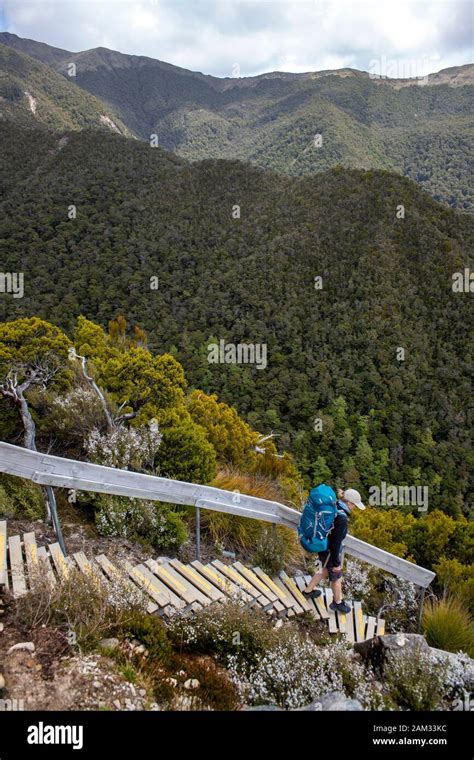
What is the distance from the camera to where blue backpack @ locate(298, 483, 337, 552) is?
3.65 meters

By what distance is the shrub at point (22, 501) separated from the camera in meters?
3.71

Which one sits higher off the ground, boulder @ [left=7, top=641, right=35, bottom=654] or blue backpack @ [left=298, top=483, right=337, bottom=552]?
blue backpack @ [left=298, top=483, right=337, bottom=552]

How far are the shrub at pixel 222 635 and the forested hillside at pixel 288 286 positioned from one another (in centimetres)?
1872

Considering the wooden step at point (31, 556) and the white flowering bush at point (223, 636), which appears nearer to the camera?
the wooden step at point (31, 556)

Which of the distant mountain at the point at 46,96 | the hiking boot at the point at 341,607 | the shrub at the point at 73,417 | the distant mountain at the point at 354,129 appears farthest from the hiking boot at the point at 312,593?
the distant mountain at the point at 354,129

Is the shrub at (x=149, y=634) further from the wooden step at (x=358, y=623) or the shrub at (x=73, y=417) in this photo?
the shrub at (x=73, y=417)

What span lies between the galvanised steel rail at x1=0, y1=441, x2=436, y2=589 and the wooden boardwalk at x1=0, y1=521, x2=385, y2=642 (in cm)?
45

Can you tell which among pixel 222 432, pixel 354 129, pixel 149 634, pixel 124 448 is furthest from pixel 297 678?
pixel 354 129

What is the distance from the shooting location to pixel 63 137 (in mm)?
48531

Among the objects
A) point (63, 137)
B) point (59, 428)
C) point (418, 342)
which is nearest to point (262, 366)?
point (418, 342)

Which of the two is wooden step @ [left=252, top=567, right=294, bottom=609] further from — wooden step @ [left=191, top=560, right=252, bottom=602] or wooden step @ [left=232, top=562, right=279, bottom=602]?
wooden step @ [left=191, top=560, right=252, bottom=602]

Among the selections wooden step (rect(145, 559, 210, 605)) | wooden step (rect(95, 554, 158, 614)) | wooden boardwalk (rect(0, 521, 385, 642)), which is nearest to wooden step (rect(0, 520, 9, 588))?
wooden boardwalk (rect(0, 521, 385, 642))

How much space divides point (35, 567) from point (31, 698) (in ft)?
2.48

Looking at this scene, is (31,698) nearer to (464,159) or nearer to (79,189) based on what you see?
(79,189)
